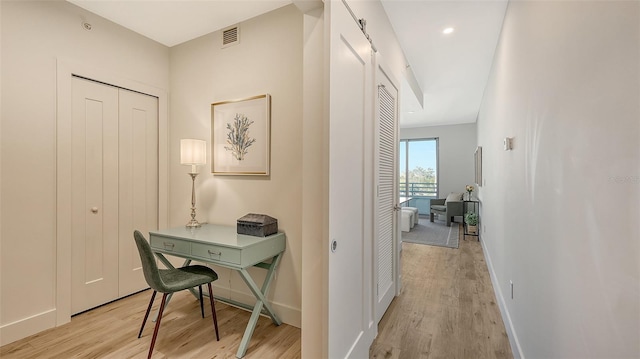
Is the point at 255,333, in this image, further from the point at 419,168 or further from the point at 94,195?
the point at 419,168

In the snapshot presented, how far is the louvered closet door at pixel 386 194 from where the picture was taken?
236cm

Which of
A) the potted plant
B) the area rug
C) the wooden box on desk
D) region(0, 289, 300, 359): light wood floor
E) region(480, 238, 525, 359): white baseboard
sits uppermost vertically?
the wooden box on desk

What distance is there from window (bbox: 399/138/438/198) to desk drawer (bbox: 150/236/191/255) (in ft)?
23.5

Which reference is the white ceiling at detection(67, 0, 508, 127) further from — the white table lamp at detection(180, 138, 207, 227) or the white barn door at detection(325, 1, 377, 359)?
the white table lamp at detection(180, 138, 207, 227)

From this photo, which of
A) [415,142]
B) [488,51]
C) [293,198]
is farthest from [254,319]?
[415,142]

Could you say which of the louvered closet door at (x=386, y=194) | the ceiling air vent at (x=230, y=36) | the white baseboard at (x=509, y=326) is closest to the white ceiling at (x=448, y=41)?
the louvered closet door at (x=386, y=194)

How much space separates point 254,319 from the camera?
211cm

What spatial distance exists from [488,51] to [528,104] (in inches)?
79.8

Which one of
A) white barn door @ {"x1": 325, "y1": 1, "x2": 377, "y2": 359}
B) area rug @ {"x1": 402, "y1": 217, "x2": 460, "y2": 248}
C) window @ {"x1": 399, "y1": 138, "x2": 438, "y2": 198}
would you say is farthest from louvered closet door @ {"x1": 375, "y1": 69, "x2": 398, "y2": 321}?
window @ {"x1": 399, "y1": 138, "x2": 438, "y2": 198}

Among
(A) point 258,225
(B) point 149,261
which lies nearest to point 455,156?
(A) point 258,225

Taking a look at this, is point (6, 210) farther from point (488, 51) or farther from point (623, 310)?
point (488, 51)

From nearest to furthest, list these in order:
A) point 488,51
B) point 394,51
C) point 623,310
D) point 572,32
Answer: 1. point 623,310
2. point 572,32
3. point 394,51
4. point 488,51

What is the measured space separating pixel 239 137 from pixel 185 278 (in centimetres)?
128

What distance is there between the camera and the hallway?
202cm
